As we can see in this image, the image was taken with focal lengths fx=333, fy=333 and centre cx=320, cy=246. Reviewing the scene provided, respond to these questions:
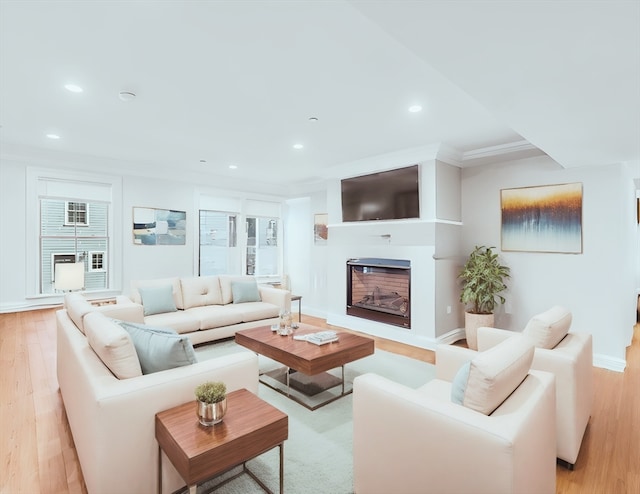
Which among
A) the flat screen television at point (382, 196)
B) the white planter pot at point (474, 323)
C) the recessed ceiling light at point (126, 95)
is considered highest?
the recessed ceiling light at point (126, 95)

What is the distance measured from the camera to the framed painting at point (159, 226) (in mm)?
5625

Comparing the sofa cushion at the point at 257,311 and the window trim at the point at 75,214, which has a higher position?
the window trim at the point at 75,214

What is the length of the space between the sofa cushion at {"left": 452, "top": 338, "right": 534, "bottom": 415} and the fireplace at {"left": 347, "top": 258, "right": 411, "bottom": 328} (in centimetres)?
301

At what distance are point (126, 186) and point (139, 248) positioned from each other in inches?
41.0

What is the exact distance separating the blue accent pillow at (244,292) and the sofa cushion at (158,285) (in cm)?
73

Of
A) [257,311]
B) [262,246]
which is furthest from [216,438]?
[262,246]

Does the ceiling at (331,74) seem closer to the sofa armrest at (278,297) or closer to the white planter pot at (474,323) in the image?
the white planter pot at (474,323)

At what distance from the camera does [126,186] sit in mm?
5508

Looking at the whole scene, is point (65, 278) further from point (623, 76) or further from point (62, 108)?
point (623, 76)

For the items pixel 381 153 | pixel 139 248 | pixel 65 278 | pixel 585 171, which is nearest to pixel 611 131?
pixel 585 171

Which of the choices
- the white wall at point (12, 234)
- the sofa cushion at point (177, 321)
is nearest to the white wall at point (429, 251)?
the sofa cushion at point (177, 321)

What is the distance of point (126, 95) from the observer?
112 inches

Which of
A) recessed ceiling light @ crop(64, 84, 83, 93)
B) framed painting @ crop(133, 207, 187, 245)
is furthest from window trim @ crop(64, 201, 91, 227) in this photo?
recessed ceiling light @ crop(64, 84, 83, 93)

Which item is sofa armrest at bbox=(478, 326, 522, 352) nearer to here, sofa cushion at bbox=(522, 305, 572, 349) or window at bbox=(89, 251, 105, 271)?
sofa cushion at bbox=(522, 305, 572, 349)
